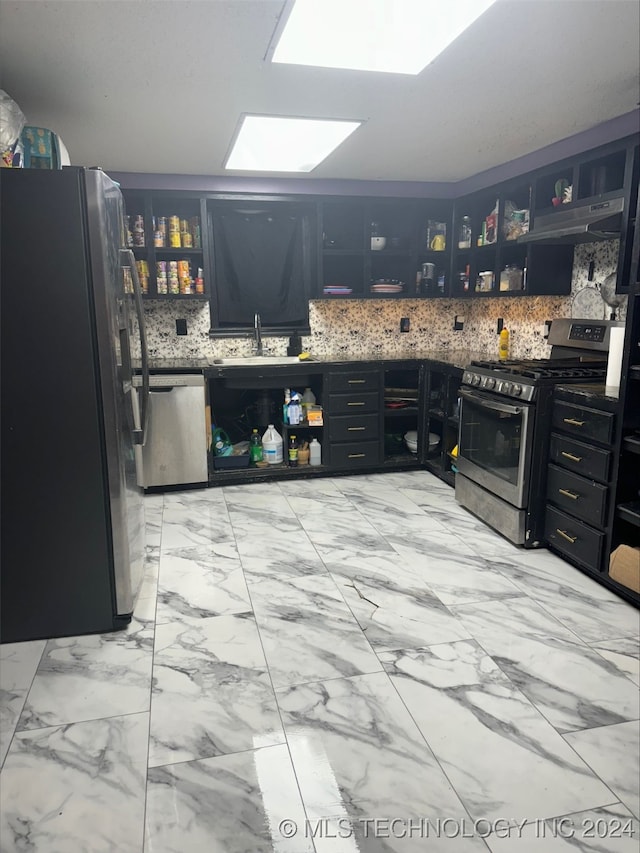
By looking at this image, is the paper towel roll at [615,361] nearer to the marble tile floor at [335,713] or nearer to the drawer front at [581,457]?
the drawer front at [581,457]

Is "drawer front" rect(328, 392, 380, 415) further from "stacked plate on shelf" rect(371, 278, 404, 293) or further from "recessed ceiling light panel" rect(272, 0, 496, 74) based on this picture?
"recessed ceiling light panel" rect(272, 0, 496, 74)

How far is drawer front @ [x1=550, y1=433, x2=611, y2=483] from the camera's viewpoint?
262 centimetres

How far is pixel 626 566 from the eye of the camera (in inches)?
96.6

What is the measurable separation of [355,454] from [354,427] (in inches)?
8.5

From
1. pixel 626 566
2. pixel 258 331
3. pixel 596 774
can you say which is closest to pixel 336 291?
pixel 258 331

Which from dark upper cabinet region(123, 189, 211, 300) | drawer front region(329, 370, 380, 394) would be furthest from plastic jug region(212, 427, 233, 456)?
dark upper cabinet region(123, 189, 211, 300)

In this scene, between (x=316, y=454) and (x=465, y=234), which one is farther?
(x=465, y=234)

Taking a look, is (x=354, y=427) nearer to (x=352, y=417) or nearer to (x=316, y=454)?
(x=352, y=417)

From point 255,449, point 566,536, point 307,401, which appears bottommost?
point 566,536

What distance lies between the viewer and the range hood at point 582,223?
2859mm

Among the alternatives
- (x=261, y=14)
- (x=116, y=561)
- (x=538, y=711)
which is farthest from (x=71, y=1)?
(x=538, y=711)

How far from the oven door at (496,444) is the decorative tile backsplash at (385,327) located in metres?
0.91

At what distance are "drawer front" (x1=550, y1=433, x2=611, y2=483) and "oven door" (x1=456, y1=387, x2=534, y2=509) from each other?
13 centimetres

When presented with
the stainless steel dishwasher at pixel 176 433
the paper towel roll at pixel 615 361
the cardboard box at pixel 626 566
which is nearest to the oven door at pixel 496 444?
the paper towel roll at pixel 615 361
